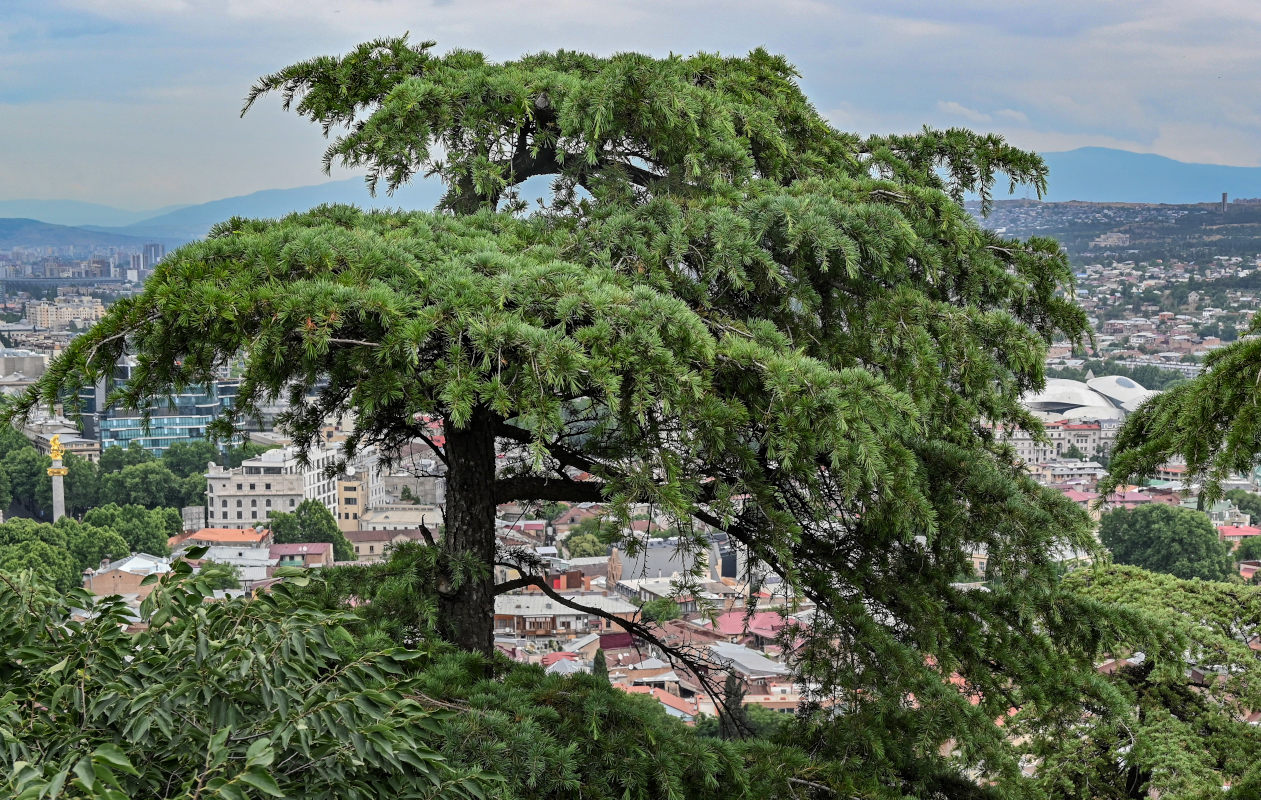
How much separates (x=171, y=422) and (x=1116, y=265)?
77.1 meters

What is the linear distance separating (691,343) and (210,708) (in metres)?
2.13

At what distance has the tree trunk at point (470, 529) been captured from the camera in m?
5.38

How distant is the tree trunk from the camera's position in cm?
538

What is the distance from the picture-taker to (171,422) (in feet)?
250

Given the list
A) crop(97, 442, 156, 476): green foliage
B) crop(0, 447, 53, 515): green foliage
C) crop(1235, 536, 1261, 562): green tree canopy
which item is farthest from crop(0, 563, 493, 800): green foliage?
crop(97, 442, 156, 476): green foliage

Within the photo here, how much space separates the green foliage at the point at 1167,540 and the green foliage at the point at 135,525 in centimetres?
4158

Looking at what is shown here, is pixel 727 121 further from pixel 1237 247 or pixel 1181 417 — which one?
pixel 1237 247

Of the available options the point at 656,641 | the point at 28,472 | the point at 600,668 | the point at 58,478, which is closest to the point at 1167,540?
the point at 600,668

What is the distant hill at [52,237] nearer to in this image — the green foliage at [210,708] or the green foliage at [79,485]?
the green foliage at [79,485]

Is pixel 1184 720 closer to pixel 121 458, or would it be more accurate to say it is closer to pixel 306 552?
pixel 306 552

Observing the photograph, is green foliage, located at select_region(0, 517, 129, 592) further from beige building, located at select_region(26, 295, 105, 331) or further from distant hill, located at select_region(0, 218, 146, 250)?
distant hill, located at select_region(0, 218, 146, 250)

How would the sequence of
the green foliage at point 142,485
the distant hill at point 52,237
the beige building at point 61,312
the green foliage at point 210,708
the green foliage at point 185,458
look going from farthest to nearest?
the distant hill at point 52,237 → the beige building at point 61,312 → the green foliage at point 185,458 → the green foliage at point 142,485 → the green foliage at point 210,708

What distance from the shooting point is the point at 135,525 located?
53781 millimetres

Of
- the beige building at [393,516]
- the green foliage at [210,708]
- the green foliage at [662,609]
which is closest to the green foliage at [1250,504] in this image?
the beige building at [393,516]
